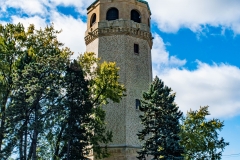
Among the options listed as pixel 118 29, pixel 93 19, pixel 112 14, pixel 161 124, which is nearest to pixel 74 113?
pixel 161 124

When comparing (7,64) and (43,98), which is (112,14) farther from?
(43,98)

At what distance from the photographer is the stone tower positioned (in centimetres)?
2161

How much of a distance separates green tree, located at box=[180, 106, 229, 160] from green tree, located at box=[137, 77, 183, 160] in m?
3.02

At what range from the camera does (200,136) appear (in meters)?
21.3

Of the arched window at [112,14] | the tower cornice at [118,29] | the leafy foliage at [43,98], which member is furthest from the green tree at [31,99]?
the arched window at [112,14]

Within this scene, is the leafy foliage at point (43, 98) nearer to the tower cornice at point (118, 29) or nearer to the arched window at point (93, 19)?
the tower cornice at point (118, 29)

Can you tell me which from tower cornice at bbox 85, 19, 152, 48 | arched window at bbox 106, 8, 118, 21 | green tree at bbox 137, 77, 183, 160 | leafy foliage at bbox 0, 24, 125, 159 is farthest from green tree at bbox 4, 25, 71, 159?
arched window at bbox 106, 8, 118, 21

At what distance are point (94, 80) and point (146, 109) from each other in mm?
3855

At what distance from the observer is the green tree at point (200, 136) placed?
20.8 meters

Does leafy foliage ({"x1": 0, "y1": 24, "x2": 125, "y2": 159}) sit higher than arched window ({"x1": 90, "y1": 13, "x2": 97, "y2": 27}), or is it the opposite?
arched window ({"x1": 90, "y1": 13, "x2": 97, "y2": 27})

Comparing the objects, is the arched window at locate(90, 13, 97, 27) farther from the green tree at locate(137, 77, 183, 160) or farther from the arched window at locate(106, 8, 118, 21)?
the green tree at locate(137, 77, 183, 160)

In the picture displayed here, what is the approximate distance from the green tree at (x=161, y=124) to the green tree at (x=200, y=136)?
9.91 feet

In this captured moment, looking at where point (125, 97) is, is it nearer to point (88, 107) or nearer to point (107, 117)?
point (107, 117)

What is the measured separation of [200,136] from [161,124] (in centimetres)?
489
